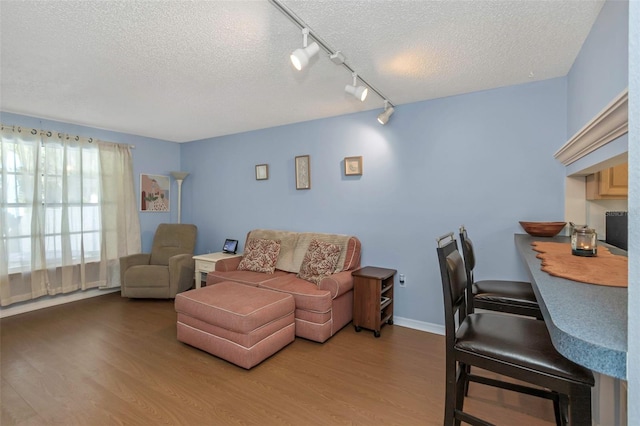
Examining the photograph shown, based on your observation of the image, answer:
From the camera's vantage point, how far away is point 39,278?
370 centimetres

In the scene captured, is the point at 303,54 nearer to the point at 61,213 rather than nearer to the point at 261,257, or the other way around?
the point at 261,257

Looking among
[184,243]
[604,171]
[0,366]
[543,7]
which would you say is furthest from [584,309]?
[184,243]

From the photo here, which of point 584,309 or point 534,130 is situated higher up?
point 534,130

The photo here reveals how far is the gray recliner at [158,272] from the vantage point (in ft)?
13.1

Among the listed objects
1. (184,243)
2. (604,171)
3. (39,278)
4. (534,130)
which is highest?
(534,130)

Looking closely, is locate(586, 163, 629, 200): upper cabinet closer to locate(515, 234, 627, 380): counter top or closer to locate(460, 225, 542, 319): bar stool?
locate(460, 225, 542, 319): bar stool

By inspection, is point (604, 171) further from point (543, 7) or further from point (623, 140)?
point (543, 7)

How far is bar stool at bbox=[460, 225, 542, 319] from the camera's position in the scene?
6.11 ft

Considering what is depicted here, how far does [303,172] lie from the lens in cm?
393

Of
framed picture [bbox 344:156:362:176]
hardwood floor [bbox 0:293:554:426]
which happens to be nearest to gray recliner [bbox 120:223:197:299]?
hardwood floor [bbox 0:293:554:426]

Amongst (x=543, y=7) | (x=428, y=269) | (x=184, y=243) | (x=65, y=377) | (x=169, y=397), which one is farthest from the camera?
(x=184, y=243)

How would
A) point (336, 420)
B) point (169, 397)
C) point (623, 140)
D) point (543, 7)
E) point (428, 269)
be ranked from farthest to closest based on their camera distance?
point (428, 269) → point (169, 397) → point (336, 420) → point (543, 7) → point (623, 140)

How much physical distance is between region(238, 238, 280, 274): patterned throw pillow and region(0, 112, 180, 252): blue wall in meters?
2.00

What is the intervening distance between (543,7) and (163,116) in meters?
3.72
